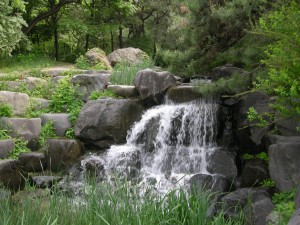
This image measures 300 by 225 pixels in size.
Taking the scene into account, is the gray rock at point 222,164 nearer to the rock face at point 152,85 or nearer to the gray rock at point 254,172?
the gray rock at point 254,172

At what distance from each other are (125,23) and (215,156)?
11292mm

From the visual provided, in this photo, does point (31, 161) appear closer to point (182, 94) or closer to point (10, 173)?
point (10, 173)

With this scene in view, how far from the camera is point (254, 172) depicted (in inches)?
302

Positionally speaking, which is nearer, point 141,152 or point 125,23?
point 141,152

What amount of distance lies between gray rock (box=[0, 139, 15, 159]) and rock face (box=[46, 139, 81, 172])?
2.60 feet

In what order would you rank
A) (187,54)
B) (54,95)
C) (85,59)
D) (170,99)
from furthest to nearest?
(85,59) → (54,95) → (170,99) → (187,54)

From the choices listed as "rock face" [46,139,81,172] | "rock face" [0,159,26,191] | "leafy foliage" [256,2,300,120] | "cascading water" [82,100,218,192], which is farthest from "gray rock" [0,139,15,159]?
"leafy foliage" [256,2,300,120]

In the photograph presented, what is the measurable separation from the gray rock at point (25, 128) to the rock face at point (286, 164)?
5.75 metres

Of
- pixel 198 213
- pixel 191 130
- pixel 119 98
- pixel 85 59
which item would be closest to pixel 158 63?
pixel 85 59

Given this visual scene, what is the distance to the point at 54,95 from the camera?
35.1 ft

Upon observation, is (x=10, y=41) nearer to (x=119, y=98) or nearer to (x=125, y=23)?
(x=119, y=98)

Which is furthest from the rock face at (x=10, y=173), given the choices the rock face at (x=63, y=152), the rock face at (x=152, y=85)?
the rock face at (x=152, y=85)

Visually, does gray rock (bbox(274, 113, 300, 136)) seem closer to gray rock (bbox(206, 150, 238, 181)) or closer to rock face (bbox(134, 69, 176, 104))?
gray rock (bbox(206, 150, 238, 181))

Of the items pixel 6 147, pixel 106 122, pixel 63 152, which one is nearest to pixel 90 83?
pixel 106 122
